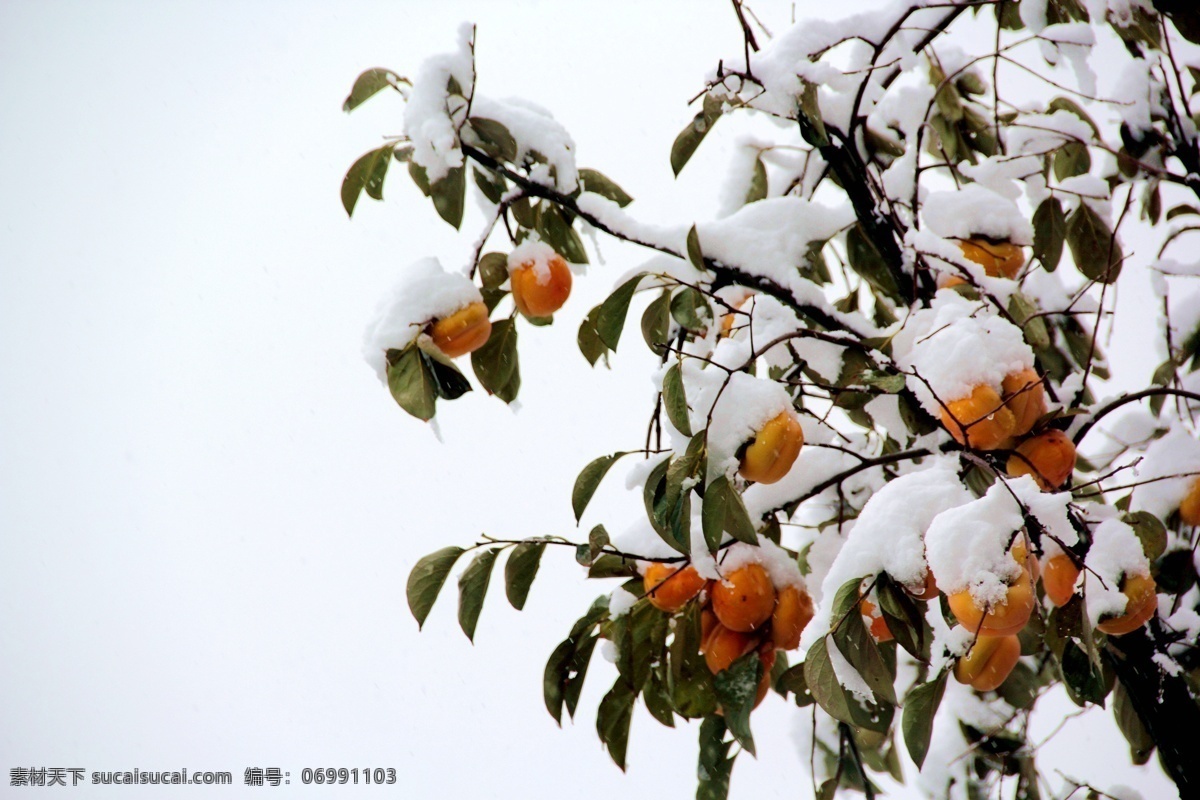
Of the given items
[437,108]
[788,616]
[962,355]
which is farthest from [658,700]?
[437,108]

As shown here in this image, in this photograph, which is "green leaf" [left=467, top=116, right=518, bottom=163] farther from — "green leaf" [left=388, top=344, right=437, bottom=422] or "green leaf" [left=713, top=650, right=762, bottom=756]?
"green leaf" [left=713, top=650, right=762, bottom=756]

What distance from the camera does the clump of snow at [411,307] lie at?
63 centimetres

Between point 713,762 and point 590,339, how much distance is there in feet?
1.11

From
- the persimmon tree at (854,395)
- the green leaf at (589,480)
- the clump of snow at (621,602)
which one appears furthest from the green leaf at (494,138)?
the clump of snow at (621,602)

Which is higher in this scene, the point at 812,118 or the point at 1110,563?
the point at 812,118

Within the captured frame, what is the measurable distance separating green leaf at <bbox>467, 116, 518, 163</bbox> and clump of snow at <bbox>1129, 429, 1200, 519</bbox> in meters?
0.53

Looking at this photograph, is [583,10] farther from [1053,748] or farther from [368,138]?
[1053,748]

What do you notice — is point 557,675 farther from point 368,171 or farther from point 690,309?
point 368,171

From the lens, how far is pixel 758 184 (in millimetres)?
920

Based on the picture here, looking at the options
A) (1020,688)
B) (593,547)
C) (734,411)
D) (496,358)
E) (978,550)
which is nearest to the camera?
(978,550)

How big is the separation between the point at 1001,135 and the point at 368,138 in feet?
7.50

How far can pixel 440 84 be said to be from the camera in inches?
25.8

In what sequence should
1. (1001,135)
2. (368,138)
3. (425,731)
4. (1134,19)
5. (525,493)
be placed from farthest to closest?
(368,138) < (525,493) < (425,731) < (1001,135) < (1134,19)

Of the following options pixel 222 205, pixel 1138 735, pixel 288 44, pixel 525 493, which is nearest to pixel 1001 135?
pixel 1138 735
